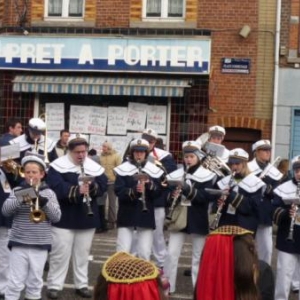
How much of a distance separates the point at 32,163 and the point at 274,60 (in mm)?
10144

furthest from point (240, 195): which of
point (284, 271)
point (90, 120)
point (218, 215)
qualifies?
point (90, 120)

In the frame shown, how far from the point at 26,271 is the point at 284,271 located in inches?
104

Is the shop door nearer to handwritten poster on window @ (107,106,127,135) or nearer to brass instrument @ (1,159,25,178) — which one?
handwritten poster on window @ (107,106,127,135)

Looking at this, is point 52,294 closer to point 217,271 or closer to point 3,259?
point 3,259

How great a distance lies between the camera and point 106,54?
17.6m

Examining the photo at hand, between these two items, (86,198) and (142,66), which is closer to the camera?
(86,198)

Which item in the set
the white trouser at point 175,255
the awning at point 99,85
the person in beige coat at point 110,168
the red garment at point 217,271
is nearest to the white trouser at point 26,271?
the white trouser at point 175,255

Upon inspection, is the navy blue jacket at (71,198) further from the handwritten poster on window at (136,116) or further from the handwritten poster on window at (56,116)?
the handwritten poster on window at (56,116)

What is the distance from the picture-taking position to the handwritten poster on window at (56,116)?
18.0 metres

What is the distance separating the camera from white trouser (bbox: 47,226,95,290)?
8.87 metres

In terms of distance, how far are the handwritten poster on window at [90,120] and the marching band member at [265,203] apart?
8052 millimetres

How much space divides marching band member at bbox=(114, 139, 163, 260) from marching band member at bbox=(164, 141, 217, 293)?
28 cm

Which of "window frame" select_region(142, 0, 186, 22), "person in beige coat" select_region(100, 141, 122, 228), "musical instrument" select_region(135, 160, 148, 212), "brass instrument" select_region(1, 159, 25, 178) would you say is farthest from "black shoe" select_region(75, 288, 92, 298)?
"window frame" select_region(142, 0, 186, 22)

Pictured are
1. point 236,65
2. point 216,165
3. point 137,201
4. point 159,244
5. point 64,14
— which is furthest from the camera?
point 64,14
